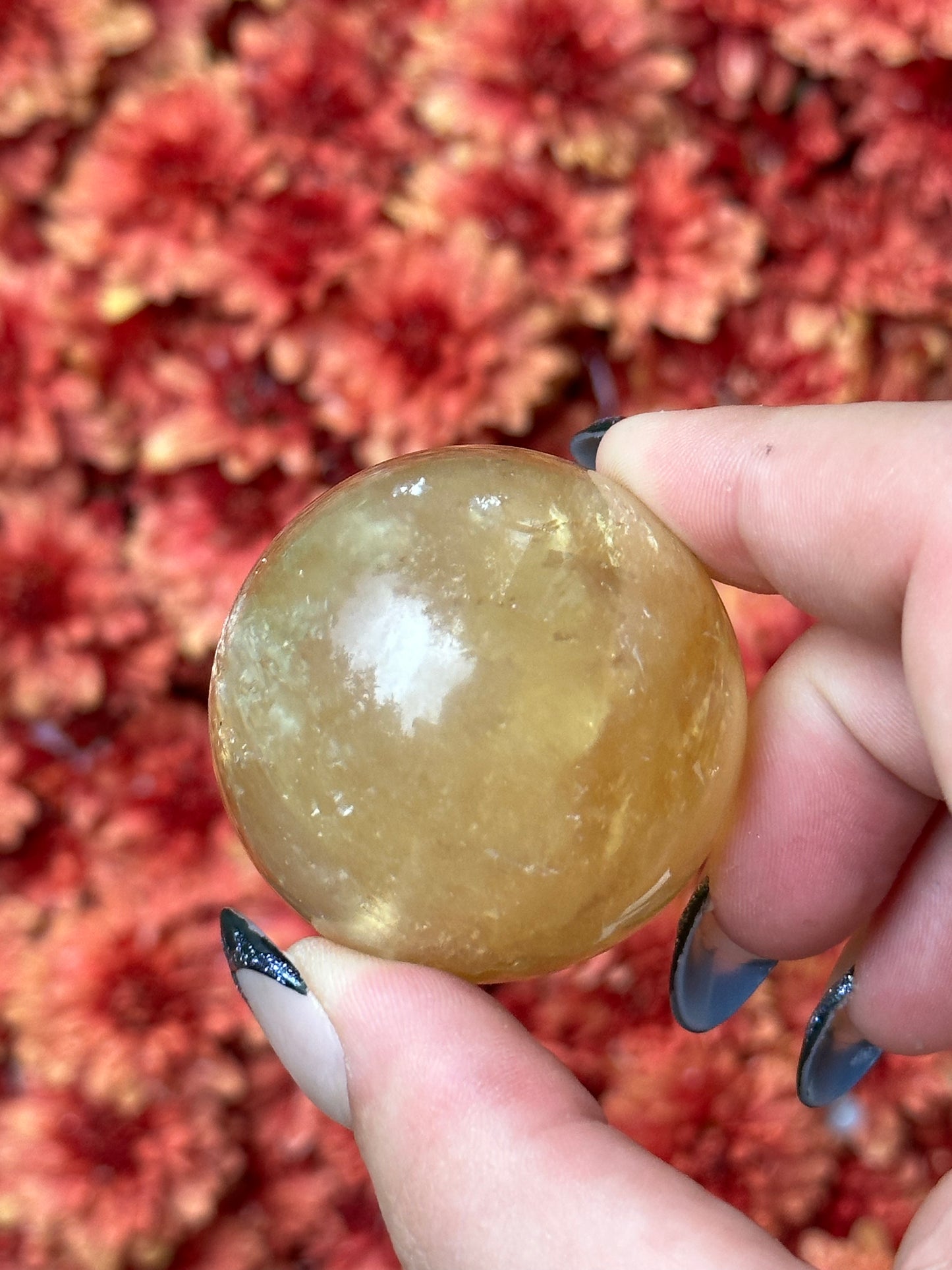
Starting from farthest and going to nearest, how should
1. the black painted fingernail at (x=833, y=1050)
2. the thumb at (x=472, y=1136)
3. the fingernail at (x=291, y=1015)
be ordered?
the black painted fingernail at (x=833, y=1050) → the fingernail at (x=291, y=1015) → the thumb at (x=472, y=1136)

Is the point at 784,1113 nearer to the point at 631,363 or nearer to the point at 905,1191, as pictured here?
the point at 905,1191

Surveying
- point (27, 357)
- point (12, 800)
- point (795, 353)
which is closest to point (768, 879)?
point (795, 353)

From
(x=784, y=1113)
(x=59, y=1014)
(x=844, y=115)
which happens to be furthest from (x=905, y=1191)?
(x=844, y=115)

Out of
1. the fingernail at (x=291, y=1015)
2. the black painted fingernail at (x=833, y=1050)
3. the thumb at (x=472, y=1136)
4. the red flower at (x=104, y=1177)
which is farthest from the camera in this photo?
the red flower at (x=104, y=1177)

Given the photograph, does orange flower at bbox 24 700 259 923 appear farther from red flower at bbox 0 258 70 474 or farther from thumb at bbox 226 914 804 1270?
A: thumb at bbox 226 914 804 1270

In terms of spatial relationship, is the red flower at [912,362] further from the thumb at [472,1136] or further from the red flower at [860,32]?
the thumb at [472,1136]

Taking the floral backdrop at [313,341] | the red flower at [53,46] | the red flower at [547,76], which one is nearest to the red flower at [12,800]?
the floral backdrop at [313,341]
